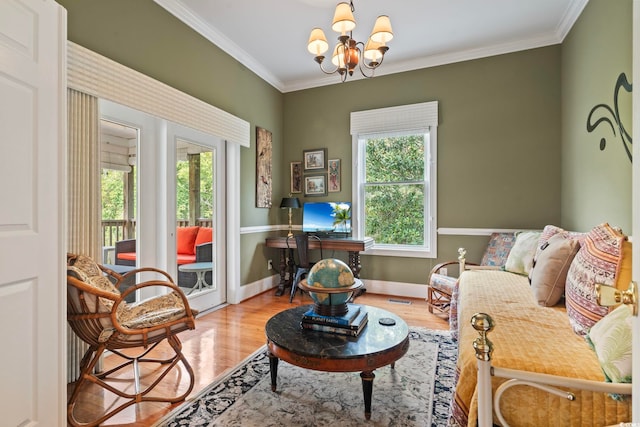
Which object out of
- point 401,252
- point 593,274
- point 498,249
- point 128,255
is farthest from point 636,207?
point 401,252

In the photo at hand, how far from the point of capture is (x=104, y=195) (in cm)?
258

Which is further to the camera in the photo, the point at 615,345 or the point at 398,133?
the point at 398,133

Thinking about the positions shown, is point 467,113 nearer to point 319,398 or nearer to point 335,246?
point 335,246

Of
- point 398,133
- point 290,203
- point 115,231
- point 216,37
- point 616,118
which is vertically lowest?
point 115,231

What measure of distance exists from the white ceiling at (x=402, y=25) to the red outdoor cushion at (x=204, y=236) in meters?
2.05

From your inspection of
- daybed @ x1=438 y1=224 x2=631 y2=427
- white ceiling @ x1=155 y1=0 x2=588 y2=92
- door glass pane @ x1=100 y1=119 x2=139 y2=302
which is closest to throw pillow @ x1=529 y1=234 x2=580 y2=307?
daybed @ x1=438 y1=224 x2=631 y2=427

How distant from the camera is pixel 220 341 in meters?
2.76

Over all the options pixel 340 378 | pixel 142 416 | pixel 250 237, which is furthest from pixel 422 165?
pixel 142 416

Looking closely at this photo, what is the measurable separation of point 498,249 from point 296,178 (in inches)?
110

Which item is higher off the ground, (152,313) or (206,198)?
(206,198)

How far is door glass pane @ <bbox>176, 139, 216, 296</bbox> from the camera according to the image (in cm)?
327

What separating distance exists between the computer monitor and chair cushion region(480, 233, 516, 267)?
1710 millimetres

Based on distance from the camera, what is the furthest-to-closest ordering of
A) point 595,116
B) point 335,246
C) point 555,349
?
point 335,246 < point 595,116 < point 555,349

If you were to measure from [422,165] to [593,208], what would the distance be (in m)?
1.87
